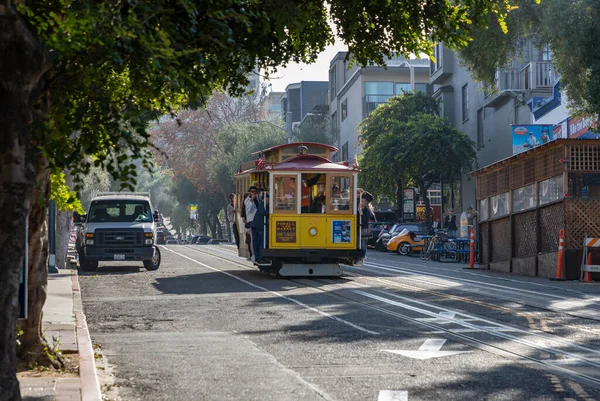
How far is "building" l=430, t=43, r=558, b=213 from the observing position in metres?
41.3

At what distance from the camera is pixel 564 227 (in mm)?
24203

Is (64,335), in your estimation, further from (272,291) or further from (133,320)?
(272,291)

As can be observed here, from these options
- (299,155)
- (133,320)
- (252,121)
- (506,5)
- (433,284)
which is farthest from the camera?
(252,121)

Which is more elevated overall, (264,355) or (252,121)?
(252,121)

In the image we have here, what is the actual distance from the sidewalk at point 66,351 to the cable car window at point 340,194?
659 cm

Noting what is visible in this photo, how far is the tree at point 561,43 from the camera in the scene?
24922 millimetres

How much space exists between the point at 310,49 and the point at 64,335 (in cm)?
433

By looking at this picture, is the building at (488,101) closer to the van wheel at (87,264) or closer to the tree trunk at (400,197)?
the tree trunk at (400,197)

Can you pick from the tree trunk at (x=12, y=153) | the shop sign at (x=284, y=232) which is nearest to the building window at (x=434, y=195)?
the shop sign at (x=284, y=232)

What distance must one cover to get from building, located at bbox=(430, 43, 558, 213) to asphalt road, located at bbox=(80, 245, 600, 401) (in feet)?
58.1

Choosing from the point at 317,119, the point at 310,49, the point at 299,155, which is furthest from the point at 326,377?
the point at 317,119

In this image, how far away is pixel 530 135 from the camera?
126 feet

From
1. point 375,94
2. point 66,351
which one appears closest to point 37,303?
point 66,351

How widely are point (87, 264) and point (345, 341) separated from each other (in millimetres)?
16723
